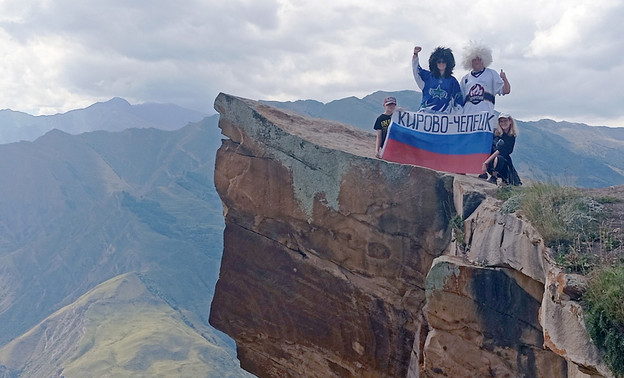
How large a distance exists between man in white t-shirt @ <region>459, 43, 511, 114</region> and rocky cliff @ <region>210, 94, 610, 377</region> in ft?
7.76

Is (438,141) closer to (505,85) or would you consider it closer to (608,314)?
(505,85)

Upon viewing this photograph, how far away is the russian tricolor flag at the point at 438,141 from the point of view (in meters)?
14.6

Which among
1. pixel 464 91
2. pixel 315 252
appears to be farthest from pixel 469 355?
pixel 464 91

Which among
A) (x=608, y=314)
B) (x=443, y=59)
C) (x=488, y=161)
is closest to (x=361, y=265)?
(x=488, y=161)

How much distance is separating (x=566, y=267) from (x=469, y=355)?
3.08m

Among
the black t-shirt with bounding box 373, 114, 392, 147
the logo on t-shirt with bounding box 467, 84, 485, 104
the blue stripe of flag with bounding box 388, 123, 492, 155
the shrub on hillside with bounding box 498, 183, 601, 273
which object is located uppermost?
the logo on t-shirt with bounding box 467, 84, 485, 104

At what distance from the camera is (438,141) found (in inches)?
594

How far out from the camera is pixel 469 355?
1064cm

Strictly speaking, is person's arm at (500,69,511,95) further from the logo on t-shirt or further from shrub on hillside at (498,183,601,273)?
shrub on hillside at (498,183,601,273)

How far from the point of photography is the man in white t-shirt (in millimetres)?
14328

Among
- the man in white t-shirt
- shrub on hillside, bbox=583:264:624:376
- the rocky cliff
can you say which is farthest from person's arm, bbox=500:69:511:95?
shrub on hillside, bbox=583:264:624:376

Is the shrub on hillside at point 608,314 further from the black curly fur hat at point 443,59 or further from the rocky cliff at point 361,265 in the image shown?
the black curly fur hat at point 443,59

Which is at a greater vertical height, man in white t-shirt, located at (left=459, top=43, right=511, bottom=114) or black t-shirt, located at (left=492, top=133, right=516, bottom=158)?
man in white t-shirt, located at (left=459, top=43, right=511, bottom=114)

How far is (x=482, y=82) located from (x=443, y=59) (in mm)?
1175
